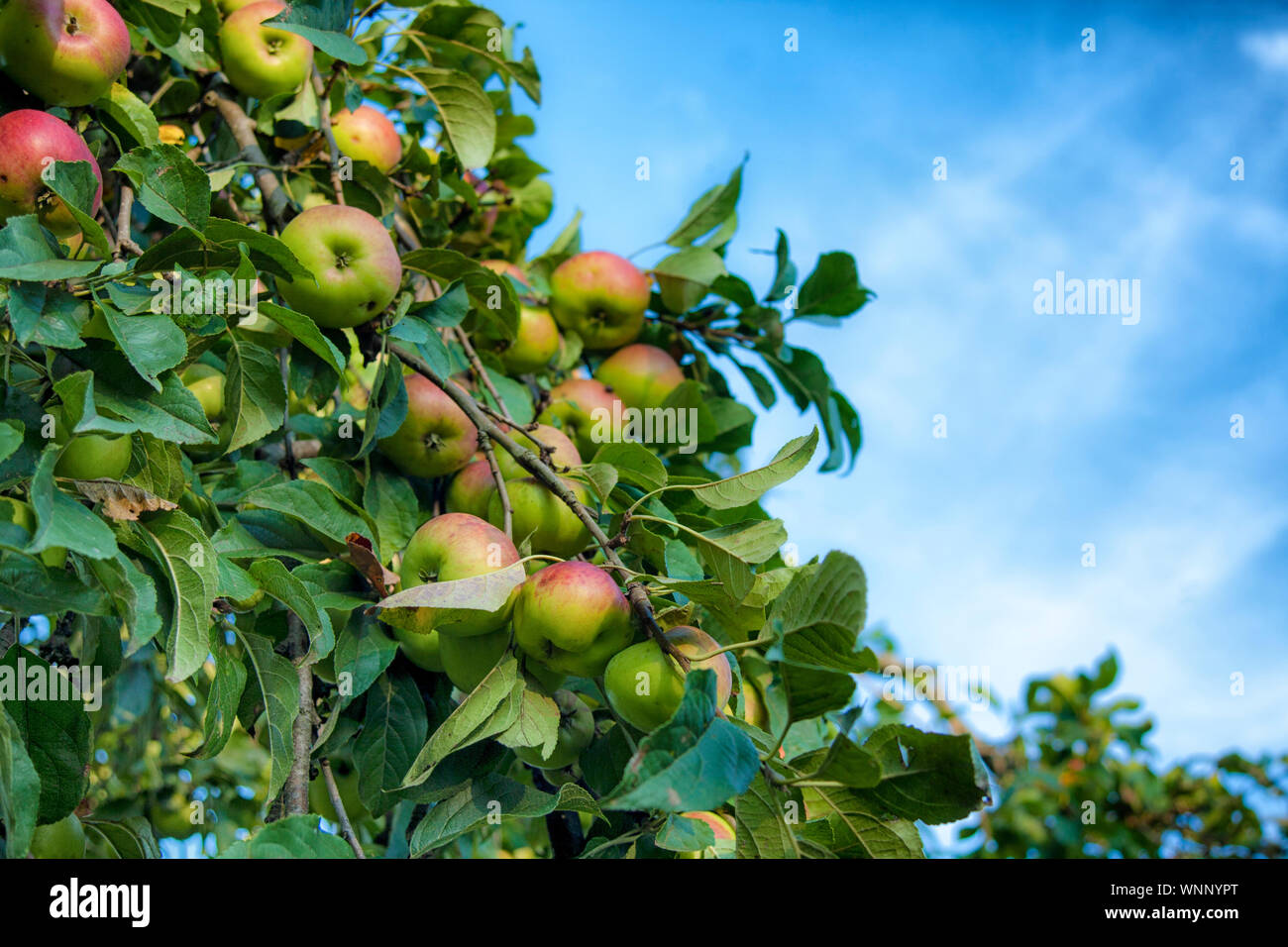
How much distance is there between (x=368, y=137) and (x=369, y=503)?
641mm

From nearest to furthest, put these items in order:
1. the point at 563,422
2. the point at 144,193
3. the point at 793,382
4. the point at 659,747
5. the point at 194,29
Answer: the point at 659,747 < the point at 144,193 < the point at 194,29 < the point at 563,422 < the point at 793,382

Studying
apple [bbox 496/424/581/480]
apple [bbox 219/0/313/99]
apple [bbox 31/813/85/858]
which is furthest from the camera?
apple [bbox 219/0/313/99]

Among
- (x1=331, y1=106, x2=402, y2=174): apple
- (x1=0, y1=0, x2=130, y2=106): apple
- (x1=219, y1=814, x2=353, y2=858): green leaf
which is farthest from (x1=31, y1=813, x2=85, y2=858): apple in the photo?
(x1=331, y1=106, x2=402, y2=174): apple

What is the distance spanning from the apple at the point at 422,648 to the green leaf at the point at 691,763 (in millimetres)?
449

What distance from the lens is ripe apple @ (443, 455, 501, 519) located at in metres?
1.31

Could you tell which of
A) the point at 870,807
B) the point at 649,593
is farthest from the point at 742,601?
the point at 870,807

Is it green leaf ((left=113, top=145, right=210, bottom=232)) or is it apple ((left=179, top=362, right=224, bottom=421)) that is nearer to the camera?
green leaf ((left=113, top=145, right=210, bottom=232))

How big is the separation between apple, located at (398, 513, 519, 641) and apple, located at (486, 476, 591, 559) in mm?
64

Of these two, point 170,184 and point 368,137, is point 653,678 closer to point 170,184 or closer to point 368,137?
point 170,184

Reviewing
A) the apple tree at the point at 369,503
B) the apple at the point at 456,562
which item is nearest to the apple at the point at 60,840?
the apple tree at the point at 369,503

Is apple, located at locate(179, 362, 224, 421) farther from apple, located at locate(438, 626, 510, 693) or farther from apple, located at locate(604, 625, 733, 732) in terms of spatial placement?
apple, located at locate(604, 625, 733, 732)
